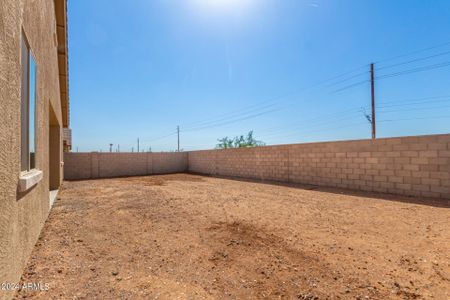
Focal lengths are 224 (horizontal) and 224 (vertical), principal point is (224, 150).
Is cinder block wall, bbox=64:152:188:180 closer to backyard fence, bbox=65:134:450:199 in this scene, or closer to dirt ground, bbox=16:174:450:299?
backyard fence, bbox=65:134:450:199

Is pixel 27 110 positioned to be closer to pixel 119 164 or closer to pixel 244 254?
pixel 244 254

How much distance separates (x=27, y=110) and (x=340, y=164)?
815 cm

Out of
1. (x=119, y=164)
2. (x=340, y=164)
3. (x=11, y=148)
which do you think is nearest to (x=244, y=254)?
(x=11, y=148)

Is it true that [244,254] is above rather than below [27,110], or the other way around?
below

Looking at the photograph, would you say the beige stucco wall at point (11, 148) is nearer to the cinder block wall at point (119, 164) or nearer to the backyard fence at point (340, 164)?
the backyard fence at point (340, 164)

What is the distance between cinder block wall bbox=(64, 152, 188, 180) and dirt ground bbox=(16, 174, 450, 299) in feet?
32.3

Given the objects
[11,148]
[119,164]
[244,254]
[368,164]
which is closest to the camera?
[11,148]

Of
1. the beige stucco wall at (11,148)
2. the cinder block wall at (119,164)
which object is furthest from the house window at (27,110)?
the cinder block wall at (119,164)

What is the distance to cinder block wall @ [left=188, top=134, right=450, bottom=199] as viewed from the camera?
18.6 feet

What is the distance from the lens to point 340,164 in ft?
25.4

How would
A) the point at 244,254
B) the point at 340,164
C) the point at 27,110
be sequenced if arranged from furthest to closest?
the point at 340,164
the point at 244,254
the point at 27,110

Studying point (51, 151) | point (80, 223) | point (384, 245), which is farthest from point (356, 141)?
point (51, 151)

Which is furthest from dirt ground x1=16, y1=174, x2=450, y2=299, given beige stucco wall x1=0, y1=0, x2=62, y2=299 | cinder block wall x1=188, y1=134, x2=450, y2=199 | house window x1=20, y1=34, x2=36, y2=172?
cinder block wall x1=188, y1=134, x2=450, y2=199

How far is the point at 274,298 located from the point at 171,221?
2.57 meters
